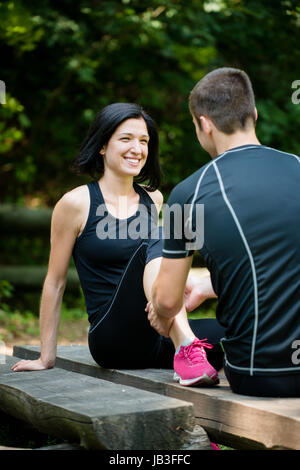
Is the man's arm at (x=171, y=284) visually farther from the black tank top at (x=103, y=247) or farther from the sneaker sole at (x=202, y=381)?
the black tank top at (x=103, y=247)

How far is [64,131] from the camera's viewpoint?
805 cm

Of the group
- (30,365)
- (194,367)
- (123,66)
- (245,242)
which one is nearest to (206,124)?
(245,242)

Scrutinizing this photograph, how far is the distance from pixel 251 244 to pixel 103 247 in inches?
35.8

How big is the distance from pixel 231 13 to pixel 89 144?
13.0 feet

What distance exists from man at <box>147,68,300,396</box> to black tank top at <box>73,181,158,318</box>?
0.60m

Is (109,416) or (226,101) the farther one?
(226,101)

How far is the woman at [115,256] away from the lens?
255cm

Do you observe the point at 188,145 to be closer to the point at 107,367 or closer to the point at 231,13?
the point at 231,13

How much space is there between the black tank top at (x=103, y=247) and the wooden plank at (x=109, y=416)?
57 cm

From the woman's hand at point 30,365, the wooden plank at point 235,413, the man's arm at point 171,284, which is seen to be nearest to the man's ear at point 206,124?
the man's arm at point 171,284

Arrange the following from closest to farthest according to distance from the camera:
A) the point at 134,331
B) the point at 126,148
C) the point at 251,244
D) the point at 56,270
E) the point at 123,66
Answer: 1. the point at 251,244
2. the point at 134,331
3. the point at 56,270
4. the point at 126,148
5. the point at 123,66

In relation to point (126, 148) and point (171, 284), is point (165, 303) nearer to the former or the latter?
point (171, 284)

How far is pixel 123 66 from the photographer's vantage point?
7.52 meters
